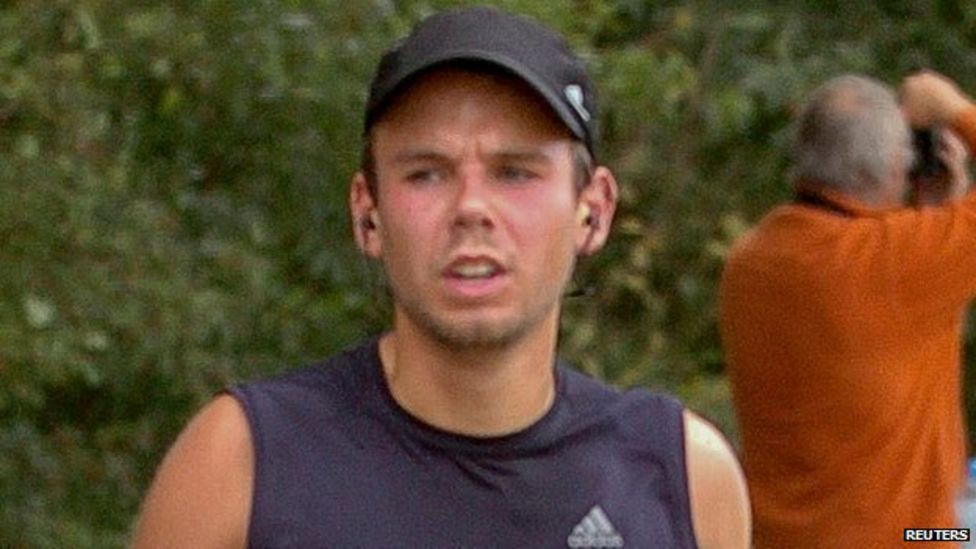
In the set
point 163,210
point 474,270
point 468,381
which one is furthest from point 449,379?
point 163,210

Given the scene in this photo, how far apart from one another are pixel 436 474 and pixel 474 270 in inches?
7.8

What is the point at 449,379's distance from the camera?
2.12m

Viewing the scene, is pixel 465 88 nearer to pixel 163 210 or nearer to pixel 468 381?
pixel 468 381

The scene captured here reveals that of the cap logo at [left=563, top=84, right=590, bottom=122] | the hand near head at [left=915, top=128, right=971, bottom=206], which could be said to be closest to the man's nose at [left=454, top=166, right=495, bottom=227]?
the cap logo at [left=563, top=84, right=590, bottom=122]

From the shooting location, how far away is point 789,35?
18.4 ft

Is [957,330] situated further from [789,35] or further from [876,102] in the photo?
[789,35]

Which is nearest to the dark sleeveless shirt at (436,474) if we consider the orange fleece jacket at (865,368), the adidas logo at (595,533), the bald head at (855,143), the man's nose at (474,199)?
the adidas logo at (595,533)

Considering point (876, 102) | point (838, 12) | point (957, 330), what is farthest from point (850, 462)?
point (838, 12)

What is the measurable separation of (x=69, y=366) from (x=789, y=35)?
2368 millimetres

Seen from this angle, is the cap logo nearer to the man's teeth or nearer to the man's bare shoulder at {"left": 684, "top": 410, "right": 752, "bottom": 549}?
the man's teeth

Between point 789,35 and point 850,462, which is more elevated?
point 789,35

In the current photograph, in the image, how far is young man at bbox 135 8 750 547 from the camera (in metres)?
2.06

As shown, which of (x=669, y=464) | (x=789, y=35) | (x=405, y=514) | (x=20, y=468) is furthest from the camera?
(x=789, y=35)

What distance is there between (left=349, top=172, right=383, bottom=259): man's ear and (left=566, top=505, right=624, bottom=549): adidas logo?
0.31 meters
